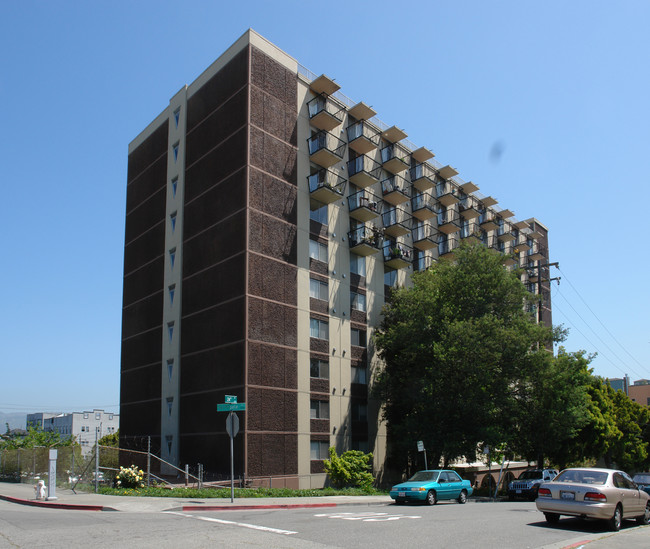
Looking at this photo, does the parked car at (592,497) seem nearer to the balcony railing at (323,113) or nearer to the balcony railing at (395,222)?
the balcony railing at (323,113)

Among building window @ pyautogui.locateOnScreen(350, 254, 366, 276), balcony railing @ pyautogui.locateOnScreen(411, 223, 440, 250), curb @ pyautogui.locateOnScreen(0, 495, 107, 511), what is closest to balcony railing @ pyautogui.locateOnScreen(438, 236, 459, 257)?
balcony railing @ pyautogui.locateOnScreen(411, 223, 440, 250)

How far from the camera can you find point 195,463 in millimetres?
31609

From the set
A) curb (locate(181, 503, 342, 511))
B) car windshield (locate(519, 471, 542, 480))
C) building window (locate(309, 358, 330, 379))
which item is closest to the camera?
curb (locate(181, 503, 342, 511))

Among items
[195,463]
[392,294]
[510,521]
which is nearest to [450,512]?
[510,521]

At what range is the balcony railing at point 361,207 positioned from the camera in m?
38.6

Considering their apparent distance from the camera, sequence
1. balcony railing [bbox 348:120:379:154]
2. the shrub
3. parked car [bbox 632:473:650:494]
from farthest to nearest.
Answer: balcony railing [bbox 348:120:379:154] < the shrub < parked car [bbox 632:473:650:494]

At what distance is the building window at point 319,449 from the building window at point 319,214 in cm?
1316

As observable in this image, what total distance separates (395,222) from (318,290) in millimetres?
10339

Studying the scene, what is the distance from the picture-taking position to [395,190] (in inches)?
1652

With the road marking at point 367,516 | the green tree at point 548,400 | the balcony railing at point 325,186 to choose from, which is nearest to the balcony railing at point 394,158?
the balcony railing at point 325,186

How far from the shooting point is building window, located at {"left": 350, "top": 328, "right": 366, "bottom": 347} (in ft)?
122

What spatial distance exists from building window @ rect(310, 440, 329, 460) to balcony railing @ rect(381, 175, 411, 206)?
18146mm

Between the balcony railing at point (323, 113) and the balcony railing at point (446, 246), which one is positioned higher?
the balcony railing at point (323, 113)

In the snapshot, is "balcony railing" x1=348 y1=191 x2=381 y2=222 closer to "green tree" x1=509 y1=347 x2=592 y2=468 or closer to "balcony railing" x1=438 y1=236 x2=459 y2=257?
"balcony railing" x1=438 y1=236 x2=459 y2=257
